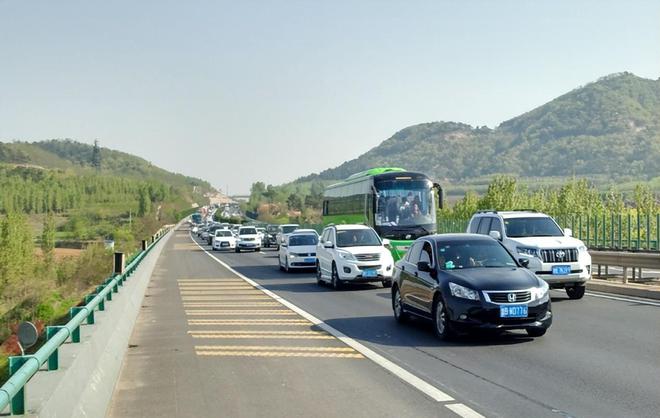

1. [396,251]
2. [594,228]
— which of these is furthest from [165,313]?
[594,228]

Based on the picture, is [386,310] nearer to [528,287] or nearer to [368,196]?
[528,287]

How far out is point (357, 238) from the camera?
24.3 meters

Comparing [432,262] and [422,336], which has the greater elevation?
[432,262]

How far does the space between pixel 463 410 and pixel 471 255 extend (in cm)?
595

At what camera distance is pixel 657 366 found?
1002cm

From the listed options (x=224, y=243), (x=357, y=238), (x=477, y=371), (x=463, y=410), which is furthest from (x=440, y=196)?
(x=224, y=243)

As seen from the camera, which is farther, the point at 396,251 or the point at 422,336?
the point at 396,251

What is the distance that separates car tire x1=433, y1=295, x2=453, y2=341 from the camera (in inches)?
490

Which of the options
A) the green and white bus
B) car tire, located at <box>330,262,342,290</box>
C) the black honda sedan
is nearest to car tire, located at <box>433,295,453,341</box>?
the black honda sedan

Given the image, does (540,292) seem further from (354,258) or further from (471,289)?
(354,258)

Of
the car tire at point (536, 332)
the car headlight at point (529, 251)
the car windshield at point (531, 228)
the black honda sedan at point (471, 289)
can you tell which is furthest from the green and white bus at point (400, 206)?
the car tire at point (536, 332)

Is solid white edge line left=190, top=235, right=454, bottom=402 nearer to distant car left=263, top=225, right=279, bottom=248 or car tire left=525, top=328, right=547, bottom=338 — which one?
car tire left=525, top=328, right=547, bottom=338

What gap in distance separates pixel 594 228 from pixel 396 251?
1080 centimetres

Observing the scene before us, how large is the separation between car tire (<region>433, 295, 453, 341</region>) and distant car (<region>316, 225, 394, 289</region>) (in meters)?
9.74
